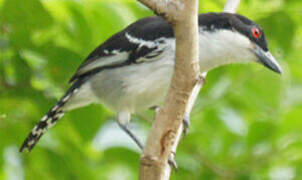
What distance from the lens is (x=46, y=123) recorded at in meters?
4.50

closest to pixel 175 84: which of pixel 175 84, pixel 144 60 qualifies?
pixel 175 84

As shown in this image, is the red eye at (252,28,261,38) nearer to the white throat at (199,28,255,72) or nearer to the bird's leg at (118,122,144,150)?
the white throat at (199,28,255,72)

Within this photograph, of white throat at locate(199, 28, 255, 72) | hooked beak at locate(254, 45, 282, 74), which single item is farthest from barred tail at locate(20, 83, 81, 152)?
hooked beak at locate(254, 45, 282, 74)

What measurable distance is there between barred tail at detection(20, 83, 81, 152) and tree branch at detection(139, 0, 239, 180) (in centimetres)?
116

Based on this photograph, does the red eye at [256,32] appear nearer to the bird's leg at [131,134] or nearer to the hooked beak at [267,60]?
the hooked beak at [267,60]

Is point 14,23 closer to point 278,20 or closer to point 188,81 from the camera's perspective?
point 188,81

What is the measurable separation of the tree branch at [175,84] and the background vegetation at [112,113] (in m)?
1.16

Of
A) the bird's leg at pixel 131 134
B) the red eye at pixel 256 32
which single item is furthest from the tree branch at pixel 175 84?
the red eye at pixel 256 32

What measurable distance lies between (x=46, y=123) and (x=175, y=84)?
1.56 m

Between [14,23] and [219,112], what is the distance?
1712mm

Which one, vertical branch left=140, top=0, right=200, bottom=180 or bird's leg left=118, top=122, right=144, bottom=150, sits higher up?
bird's leg left=118, top=122, right=144, bottom=150

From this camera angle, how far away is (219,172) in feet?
16.9

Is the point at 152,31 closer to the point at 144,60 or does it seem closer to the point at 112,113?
the point at 144,60

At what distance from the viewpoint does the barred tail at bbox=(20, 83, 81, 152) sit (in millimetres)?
4375
